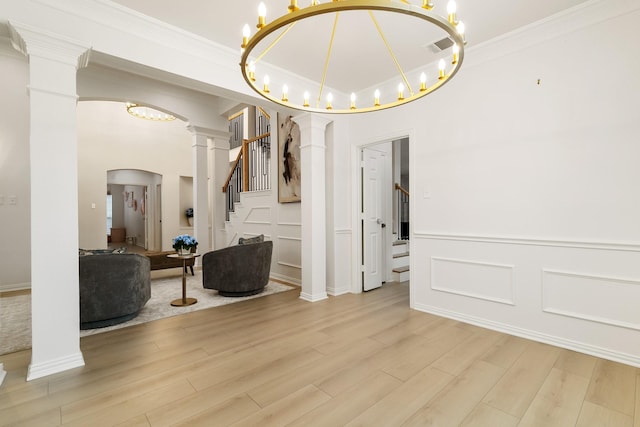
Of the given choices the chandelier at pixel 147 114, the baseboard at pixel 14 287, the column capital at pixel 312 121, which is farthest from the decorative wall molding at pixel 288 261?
the baseboard at pixel 14 287

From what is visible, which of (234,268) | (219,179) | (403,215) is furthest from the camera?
(403,215)

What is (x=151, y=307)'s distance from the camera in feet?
12.9

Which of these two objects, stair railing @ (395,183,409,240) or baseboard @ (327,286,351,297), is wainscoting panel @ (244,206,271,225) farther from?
stair railing @ (395,183,409,240)

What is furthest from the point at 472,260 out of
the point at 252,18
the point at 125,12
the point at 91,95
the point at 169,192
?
the point at 169,192

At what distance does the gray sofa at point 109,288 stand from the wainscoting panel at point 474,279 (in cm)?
344

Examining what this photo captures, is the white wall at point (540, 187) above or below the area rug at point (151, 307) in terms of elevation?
above

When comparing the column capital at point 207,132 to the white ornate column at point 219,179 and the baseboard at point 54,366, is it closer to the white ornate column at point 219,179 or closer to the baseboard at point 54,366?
the white ornate column at point 219,179

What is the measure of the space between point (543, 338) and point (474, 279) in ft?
2.55

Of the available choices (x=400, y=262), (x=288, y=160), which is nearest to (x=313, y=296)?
(x=400, y=262)

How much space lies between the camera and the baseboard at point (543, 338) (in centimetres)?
250

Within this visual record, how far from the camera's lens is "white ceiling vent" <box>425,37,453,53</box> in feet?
10.2

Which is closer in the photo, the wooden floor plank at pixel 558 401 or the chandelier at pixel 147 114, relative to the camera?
the wooden floor plank at pixel 558 401

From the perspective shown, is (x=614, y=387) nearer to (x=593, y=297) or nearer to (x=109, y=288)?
(x=593, y=297)

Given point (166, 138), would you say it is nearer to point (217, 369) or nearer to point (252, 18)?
point (252, 18)
